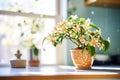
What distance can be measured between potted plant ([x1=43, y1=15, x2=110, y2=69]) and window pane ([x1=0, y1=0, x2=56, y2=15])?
0.54 m

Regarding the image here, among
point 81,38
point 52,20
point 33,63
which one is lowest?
point 33,63

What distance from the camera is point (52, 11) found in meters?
2.49

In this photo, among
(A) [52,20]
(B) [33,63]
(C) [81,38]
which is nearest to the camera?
(C) [81,38]

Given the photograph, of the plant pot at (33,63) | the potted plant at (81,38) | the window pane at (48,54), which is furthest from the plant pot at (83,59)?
the window pane at (48,54)

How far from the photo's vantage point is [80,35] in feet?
6.32

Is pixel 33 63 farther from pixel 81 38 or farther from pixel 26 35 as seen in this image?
pixel 81 38

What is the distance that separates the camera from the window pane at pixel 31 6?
7.64 feet

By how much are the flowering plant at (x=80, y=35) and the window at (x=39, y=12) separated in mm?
483

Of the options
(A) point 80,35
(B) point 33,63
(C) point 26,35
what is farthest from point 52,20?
(A) point 80,35

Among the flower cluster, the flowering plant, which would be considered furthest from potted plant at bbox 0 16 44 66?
the flowering plant

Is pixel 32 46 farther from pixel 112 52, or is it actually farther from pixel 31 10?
pixel 112 52

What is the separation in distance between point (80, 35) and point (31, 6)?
2.32ft

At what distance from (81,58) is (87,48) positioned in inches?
3.7

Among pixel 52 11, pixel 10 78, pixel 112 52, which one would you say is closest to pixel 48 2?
pixel 52 11
